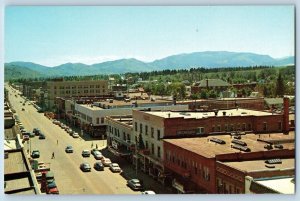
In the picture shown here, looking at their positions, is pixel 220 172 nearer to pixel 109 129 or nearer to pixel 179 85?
pixel 179 85

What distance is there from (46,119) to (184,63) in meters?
3.25

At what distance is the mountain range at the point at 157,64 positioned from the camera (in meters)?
9.78

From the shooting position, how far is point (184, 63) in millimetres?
10297

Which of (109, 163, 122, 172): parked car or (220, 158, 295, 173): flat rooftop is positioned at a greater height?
(220, 158, 295, 173): flat rooftop

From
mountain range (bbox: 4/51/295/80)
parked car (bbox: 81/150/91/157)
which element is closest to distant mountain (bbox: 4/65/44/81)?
mountain range (bbox: 4/51/295/80)

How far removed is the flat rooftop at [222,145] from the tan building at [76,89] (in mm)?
1784

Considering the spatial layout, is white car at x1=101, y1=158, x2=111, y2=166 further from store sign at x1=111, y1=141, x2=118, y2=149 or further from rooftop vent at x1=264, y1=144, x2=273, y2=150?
rooftop vent at x1=264, y1=144, x2=273, y2=150

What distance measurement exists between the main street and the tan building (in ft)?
1.77

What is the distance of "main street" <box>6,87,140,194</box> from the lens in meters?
9.65

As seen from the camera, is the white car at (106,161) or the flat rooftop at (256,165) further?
the white car at (106,161)

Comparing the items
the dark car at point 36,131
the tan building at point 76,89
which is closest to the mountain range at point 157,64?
the tan building at point 76,89

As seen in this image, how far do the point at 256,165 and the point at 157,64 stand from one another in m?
2.44

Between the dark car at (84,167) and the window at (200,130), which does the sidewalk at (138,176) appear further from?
the window at (200,130)

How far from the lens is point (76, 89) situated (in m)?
12.3
